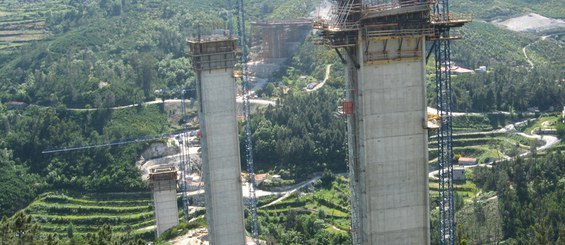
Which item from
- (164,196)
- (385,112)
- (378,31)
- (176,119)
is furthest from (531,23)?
(378,31)

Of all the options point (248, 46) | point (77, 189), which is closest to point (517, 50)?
point (248, 46)

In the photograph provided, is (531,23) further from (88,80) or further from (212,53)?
(212,53)

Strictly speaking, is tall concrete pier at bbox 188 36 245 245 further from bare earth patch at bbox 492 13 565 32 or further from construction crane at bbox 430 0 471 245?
bare earth patch at bbox 492 13 565 32

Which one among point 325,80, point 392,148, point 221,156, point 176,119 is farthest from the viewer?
point 325,80

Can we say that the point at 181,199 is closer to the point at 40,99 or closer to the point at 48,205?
the point at 48,205

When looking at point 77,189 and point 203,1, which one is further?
point 203,1

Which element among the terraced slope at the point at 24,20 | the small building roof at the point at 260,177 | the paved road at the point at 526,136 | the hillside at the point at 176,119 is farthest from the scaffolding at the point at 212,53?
the terraced slope at the point at 24,20
